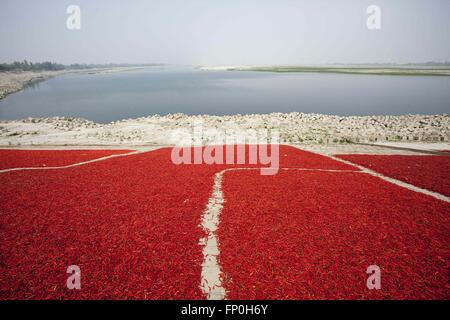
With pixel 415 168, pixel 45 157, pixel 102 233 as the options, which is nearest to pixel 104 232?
pixel 102 233

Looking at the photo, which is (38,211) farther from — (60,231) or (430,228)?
(430,228)

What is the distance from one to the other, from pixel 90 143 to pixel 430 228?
30.6 m

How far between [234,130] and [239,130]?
710 millimetres

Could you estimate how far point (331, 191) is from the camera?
13578mm

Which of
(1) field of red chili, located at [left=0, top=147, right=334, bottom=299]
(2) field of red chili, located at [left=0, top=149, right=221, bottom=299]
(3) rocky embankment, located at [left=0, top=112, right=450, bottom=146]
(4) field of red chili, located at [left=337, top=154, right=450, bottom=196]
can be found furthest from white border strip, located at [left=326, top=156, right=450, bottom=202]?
(3) rocky embankment, located at [left=0, top=112, right=450, bottom=146]

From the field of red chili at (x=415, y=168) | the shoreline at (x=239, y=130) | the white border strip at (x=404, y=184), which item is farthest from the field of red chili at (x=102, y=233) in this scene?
the shoreline at (x=239, y=130)

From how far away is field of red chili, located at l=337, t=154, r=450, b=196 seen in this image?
14.8 meters

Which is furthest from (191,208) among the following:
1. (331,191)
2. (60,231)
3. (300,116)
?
(300,116)

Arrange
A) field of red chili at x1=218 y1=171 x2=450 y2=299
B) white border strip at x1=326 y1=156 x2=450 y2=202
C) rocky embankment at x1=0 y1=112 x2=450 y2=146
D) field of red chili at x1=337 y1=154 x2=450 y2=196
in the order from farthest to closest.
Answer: rocky embankment at x1=0 y1=112 x2=450 y2=146
field of red chili at x1=337 y1=154 x2=450 y2=196
white border strip at x1=326 y1=156 x2=450 y2=202
field of red chili at x1=218 y1=171 x2=450 y2=299

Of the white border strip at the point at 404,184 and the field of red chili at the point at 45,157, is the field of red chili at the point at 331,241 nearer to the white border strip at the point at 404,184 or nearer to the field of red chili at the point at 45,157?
the white border strip at the point at 404,184

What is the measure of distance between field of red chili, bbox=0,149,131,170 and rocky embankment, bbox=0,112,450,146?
583 centimetres

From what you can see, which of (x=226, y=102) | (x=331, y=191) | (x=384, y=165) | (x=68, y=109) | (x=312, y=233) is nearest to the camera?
(x=312, y=233)

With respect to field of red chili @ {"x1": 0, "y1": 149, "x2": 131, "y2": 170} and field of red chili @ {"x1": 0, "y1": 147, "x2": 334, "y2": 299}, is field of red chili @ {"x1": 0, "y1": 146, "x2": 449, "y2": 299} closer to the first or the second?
field of red chili @ {"x1": 0, "y1": 147, "x2": 334, "y2": 299}
